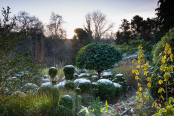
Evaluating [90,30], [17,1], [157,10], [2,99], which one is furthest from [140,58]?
[90,30]

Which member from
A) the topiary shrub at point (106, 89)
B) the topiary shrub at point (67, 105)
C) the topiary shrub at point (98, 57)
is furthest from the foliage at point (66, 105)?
the topiary shrub at point (98, 57)

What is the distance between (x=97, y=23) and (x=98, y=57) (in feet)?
47.3

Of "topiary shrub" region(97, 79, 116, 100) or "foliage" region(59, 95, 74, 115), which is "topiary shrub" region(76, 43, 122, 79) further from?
"foliage" region(59, 95, 74, 115)

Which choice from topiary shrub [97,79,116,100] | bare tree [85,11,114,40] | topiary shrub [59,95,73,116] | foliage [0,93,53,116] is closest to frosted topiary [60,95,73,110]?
topiary shrub [59,95,73,116]

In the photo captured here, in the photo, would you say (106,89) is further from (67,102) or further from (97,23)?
(97,23)

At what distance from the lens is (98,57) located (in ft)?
17.2

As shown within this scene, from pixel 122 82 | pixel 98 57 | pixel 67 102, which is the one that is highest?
pixel 98 57

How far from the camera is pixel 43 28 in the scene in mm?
15297

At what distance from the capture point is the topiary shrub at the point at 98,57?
17.3 ft

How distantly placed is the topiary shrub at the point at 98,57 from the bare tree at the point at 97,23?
13.0 metres

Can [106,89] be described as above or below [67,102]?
below

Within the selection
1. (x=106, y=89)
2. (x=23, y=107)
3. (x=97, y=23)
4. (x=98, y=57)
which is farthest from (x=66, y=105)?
(x=97, y=23)

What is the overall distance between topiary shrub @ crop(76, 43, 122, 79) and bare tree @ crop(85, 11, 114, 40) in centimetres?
1301

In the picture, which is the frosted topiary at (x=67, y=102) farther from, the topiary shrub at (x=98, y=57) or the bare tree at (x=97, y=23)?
the bare tree at (x=97, y=23)
